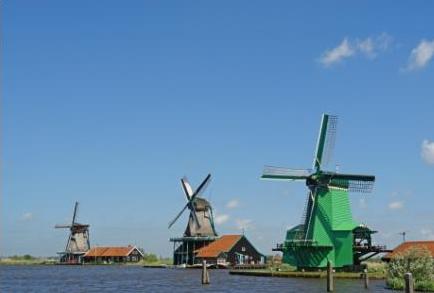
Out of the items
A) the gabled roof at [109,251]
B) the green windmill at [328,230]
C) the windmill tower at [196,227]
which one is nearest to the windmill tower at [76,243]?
the gabled roof at [109,251]

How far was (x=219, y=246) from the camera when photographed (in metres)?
80.8

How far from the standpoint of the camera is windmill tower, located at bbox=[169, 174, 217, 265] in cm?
8356

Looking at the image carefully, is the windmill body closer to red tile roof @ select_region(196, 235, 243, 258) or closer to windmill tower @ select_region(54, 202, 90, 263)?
red tile roof @ select_region(196, 235, 243, 258)

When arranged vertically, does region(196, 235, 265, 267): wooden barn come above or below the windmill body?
below

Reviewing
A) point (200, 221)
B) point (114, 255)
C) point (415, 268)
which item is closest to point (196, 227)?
point (200, 221)

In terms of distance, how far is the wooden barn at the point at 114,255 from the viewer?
105m

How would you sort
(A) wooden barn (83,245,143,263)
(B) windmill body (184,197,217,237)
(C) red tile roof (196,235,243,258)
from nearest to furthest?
(C) red tile roof (196,235,243,258)
(B) windmill body (184,197,217,237)
(A) wooden barn (83,245,143,263)

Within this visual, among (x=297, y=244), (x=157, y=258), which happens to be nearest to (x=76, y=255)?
(x=157, y=258)

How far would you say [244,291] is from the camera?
1462 inches

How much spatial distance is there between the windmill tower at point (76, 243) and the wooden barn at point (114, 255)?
342 cm

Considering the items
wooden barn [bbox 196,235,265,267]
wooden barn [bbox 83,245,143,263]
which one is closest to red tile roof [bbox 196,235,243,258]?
wooden barn [bbox 196,235,265,267]

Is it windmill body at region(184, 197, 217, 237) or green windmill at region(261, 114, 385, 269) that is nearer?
green windmill at region(261, 114, 385, 269)

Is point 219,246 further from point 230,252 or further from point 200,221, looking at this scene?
point 200,221

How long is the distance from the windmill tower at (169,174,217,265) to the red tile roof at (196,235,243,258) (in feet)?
4.33
